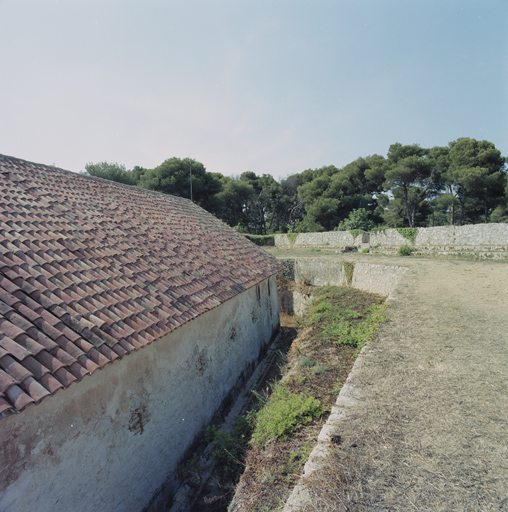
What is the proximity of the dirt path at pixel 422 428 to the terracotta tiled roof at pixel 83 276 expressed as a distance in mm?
2769

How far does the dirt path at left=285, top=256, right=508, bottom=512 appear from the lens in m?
2.72

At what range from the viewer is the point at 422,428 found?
3.57 m

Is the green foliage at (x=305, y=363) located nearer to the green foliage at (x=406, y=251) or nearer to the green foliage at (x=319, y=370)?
the green foliage at (x=319, y=370)

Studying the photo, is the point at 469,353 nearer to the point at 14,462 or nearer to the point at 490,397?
the point at 490,397

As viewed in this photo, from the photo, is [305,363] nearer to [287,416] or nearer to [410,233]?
[287,416]

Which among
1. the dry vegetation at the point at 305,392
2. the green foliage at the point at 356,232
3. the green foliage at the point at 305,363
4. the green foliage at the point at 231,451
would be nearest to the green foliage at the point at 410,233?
the green foliage at the point at 356,232

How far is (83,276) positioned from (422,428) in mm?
5168

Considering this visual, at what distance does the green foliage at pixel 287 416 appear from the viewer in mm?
4438

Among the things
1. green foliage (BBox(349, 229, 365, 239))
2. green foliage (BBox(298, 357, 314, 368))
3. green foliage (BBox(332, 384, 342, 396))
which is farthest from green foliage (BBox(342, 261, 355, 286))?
green foliage (BBox(332, 384, 342, 396))

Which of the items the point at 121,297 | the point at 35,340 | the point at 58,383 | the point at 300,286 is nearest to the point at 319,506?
the point at 58,383

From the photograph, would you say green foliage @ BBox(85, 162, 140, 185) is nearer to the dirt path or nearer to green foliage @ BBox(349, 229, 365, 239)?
green foliage @ BBox(349, 229, 365, 239)

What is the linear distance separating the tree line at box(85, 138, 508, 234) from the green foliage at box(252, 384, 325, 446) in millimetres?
20408

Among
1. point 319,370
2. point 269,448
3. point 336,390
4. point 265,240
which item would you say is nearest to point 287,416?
point 269,448

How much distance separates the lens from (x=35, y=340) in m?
3.28
